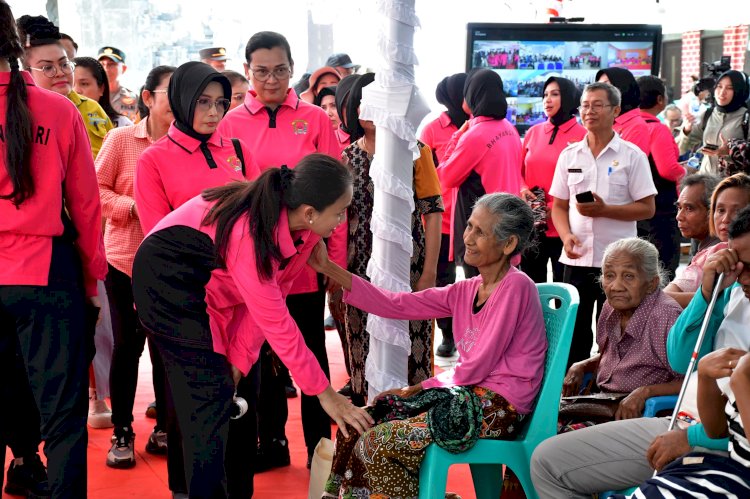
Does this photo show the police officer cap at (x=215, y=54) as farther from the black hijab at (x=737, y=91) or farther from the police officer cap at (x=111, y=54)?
the black hijab at (x=737, y=91)

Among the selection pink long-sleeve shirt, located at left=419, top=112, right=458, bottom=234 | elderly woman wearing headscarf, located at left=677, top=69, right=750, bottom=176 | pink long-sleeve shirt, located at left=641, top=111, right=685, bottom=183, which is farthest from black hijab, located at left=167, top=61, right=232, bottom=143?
elderly woman wearing headscarf, located at left=677, top=69, right=750, bottom=176

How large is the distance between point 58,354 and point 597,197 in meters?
2.35

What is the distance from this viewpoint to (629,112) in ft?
17.0

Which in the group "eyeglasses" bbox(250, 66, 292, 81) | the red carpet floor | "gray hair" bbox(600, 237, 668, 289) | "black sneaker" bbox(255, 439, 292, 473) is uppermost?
"eyeglasses" bbox(250, 66, 292, 81)

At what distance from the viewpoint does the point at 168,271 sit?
2.42 m

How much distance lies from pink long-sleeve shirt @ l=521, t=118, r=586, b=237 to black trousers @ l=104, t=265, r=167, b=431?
2161mm

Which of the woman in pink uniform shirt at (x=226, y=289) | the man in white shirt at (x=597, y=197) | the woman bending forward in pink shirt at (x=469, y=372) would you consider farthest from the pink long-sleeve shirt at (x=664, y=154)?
the woman in pink uniform shirt at (x=226, y=289)

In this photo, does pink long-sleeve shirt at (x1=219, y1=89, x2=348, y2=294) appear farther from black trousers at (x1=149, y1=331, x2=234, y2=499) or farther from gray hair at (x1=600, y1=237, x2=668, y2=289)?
gray hair at (x1=600, y1=237, x2=668, y2=289)

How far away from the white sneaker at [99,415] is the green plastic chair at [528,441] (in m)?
2.04

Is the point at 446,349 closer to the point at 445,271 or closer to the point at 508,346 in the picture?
the point at 445,271

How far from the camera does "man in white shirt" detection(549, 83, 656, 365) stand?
393 centimetres

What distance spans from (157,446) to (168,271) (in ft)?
4.83

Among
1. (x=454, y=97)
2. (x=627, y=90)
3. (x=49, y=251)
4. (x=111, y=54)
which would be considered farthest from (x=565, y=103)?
(x=111, y=54)

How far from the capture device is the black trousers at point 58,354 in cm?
255
